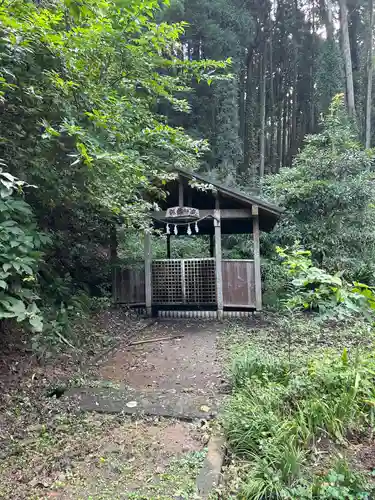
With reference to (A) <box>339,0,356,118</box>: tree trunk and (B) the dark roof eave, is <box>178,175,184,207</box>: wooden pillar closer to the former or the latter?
(B) the dark roof eave

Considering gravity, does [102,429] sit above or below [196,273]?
below

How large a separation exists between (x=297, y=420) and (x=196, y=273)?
5172 mm

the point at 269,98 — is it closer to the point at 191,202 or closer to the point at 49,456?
the point at 191,202

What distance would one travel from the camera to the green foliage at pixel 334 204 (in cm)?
896

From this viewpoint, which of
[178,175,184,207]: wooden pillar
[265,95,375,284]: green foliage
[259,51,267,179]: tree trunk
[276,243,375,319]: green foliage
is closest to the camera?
[276,243,375,319]: green foliage

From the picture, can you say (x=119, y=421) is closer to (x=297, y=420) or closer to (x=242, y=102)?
(x=297, y=420)

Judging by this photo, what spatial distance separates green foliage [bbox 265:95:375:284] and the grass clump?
18.8 feet

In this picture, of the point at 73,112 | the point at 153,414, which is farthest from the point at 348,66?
the point at 153,414

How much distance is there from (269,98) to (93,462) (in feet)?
80.0

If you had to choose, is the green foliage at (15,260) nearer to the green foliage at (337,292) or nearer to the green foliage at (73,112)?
the green foliage at (73,112)

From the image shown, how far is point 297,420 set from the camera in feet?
9.27

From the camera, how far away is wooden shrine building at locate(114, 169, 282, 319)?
7523mm

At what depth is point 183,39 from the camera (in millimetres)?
15008

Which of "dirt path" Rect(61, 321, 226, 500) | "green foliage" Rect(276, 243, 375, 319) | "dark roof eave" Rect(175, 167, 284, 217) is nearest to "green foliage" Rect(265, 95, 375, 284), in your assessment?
"dark roof eave" Rect(175, 167, 284, 217)
